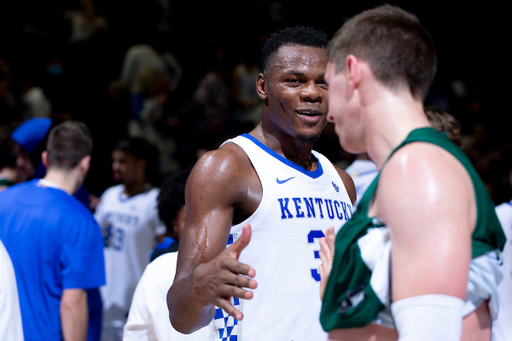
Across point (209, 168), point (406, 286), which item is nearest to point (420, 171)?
point (406, 286)

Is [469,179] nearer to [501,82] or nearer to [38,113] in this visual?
[38,113]

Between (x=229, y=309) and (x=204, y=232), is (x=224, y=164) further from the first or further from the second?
(x=229, y=309)

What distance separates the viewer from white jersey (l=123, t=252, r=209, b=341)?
8.48 ft

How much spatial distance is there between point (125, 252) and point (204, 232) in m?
3.36

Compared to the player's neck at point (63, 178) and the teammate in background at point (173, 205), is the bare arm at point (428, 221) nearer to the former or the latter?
the teammate in background at point (173, 205)

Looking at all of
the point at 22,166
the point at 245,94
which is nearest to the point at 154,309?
the point at 22,166

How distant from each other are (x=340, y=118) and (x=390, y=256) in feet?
1.45

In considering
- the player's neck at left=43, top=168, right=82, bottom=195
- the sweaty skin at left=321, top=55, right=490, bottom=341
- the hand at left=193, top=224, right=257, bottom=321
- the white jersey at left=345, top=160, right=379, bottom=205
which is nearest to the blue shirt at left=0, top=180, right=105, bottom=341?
the player's neck at left=43, top=168, right=82, bottom=195

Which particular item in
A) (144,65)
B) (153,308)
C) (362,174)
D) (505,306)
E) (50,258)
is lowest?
(505,306)

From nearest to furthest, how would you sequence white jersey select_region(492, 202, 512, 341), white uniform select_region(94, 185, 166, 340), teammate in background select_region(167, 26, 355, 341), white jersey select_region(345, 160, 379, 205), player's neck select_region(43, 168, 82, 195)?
teammate in background select_region(167, 26, 355, 341) → white jersey select_region(492, 202, 512, 341) → player's neck select_region(43, 168, 82, 195) → white jersey select_region(345, 160, 379, 205) → white uniform select_region(94, 185, 166, 340)

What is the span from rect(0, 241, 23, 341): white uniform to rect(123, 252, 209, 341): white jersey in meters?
0.57

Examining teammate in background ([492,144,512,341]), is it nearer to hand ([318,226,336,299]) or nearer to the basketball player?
the basketball player

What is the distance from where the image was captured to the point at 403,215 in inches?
50.6

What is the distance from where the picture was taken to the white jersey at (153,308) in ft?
8.48
